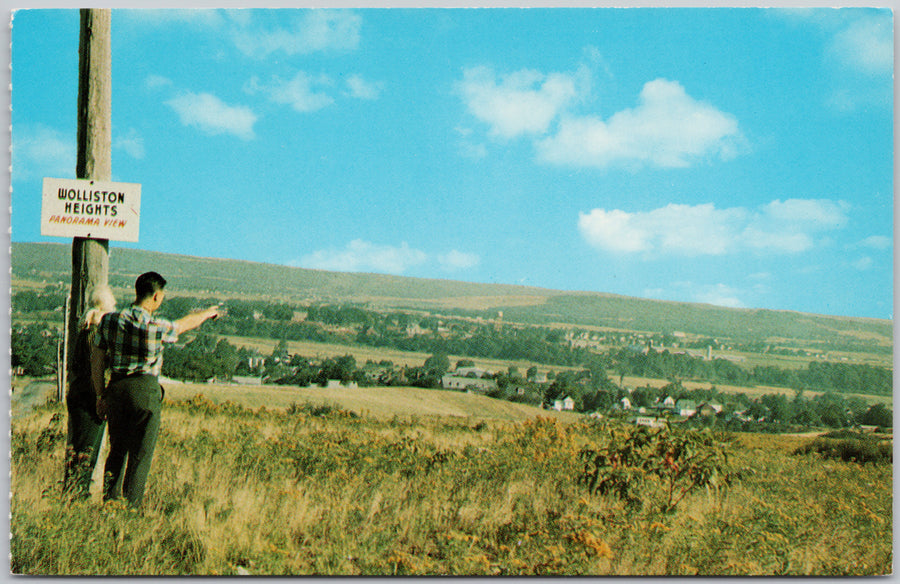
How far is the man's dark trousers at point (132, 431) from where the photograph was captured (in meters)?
3.58

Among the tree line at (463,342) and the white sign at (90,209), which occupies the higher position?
the white sign at (90,209)

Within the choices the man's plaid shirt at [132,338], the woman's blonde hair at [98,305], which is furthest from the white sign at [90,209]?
the man's plaid shirt at [132,338]

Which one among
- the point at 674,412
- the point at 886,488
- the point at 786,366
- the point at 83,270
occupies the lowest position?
the point at 886,488

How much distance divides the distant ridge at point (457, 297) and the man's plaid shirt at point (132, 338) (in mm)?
1083

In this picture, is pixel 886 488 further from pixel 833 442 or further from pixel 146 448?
pixel 146 448

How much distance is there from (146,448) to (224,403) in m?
4.49

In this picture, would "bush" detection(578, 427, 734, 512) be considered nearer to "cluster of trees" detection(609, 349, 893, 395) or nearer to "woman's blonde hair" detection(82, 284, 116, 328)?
"cluster of trees" detection(609, 349, 893, 395)

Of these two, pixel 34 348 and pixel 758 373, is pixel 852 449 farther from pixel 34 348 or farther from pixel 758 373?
pixel 34 348

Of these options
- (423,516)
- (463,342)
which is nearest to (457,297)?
(463,342)

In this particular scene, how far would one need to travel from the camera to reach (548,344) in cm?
659

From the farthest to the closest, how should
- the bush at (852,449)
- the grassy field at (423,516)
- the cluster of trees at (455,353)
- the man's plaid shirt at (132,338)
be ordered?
the cluster of trees at (455,353) < the bush at (852,449) < the grassy field at (423,516) < the man's plaid shirt at (132,338)

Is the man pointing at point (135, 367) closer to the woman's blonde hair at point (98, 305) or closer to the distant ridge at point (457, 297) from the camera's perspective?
A: the woman's blonde hair at point (98, 305)

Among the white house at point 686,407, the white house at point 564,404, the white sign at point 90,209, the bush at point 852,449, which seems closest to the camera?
the white sign at point 90,209

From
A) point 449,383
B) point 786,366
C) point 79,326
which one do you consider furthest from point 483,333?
point 79,326
